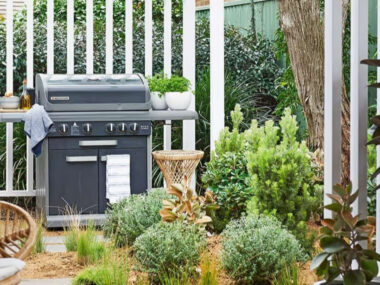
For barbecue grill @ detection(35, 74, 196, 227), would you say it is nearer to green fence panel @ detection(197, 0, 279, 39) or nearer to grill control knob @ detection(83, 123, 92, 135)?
grill control knob @ detection(83, 123, 92, 135)

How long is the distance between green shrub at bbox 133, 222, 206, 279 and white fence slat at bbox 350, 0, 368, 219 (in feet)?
5.62

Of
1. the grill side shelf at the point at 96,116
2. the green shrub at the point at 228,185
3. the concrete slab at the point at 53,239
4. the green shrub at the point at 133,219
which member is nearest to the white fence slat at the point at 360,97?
the green shrub at the point at 133,219

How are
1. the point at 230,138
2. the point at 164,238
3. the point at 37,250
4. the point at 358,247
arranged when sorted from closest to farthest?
the point at 358,247
the point at 164,238
the point at 37,250
the point at 230,138

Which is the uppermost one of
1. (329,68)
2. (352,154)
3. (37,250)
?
(329,68)

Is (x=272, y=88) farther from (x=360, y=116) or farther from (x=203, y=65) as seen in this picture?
(x=360, y=116)

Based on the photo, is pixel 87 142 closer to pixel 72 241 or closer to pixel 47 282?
pixel 72 241

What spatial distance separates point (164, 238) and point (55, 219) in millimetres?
2352

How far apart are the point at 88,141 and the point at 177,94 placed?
923mm

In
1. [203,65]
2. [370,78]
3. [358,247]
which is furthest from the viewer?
[203,65]

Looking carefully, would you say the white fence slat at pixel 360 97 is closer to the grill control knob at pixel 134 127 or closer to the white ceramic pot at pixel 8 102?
the grill control knob at pixel 134 127

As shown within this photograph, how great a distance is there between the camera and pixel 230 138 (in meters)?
7.07

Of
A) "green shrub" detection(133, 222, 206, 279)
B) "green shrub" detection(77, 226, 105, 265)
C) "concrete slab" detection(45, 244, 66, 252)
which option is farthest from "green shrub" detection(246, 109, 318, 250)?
"concrete slab" detection(45, 244, 66, 252)

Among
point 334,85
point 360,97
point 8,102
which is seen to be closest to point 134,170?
point 8,102

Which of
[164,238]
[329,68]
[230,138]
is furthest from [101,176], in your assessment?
[329,68]
